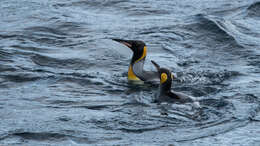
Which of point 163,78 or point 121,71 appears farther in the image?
point 121,71

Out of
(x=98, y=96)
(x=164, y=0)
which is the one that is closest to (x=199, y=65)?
(x=98, y=96)

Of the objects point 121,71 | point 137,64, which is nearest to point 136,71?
point 137,64

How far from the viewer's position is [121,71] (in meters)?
11.4

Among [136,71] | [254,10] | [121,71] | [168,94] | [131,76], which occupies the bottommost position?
[121,71]

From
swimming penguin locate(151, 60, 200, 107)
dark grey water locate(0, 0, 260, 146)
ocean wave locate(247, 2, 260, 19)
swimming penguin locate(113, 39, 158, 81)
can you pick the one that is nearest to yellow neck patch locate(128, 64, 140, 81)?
swimming penguin locate(113, 39, 158, 81)

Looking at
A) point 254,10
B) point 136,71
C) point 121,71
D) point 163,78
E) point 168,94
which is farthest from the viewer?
point 254,10

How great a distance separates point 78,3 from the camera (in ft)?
61.5

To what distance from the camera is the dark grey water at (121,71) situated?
7.38m

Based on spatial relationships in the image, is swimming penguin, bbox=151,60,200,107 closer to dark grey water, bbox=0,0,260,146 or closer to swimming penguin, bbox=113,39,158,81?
dark grey water, bbox=0,0,260,146

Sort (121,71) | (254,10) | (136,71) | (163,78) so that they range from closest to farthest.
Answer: (163,78)
(136,71)
(121,71)
(254,10)

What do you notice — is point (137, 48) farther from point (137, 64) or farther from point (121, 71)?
point (121, 71)

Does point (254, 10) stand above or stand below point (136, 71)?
above

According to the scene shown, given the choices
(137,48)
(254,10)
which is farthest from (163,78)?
(254,10)

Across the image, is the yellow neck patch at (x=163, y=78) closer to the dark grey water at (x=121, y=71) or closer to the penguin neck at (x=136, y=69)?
the dark grey water at (x=121, y=71)
